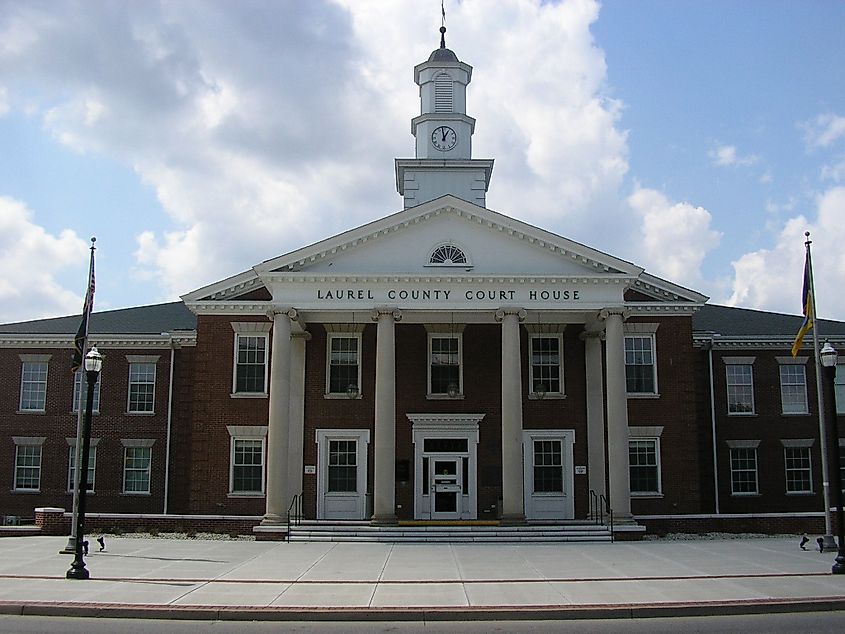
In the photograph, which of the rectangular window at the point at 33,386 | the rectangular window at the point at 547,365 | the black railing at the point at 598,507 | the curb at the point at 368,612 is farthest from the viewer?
the rectangular window at the point at 33,386

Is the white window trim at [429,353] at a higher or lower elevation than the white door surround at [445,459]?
higher

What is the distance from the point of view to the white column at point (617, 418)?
96.3 feet

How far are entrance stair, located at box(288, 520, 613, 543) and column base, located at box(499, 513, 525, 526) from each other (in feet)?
0.67

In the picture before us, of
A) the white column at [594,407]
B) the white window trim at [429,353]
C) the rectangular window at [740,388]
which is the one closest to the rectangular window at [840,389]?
the rectangular window at [740,388]

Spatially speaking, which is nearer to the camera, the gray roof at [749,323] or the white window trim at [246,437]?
the white window trim at [246,437]

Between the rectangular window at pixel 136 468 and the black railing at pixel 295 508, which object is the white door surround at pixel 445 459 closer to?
the black railing at pixel 295 508

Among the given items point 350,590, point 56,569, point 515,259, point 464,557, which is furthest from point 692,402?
point 56,569

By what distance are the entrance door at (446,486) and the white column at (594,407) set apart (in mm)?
4703

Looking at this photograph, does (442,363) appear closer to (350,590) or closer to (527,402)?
(527,402)

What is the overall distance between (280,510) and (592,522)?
408 inches

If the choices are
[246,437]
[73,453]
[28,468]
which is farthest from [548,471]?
[28,468]

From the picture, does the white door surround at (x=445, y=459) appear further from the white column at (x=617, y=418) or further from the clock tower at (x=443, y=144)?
the clock tower at (x=443, y=144)

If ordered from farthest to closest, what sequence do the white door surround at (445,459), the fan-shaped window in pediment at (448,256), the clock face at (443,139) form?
the clock face at (443,139) < the white door surround at (445,459) < the fan-shaped window in pediment at (448,256)

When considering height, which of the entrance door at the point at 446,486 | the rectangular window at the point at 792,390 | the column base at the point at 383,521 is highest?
the rectangular window at the point at 792,390
